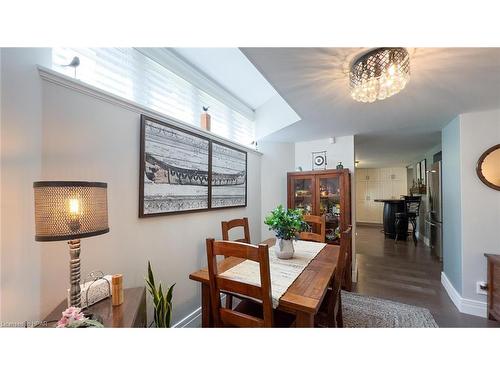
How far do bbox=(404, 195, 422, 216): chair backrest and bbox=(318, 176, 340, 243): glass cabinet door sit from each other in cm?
349

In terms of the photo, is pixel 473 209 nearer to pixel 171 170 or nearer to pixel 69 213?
pixel 171 170

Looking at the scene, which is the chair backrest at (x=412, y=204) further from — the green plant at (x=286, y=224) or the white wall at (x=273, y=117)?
the green plant at (x=286, y=224)

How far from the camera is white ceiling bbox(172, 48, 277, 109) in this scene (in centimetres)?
191

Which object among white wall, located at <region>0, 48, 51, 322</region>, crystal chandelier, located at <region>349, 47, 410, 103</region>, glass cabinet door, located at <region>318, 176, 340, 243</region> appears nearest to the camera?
white wall, located at <region>0, 48, 51, 322</region>

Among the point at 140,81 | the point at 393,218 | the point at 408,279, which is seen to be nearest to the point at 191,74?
the point at 140,81

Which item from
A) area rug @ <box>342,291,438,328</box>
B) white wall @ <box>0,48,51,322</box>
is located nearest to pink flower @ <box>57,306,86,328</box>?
white wall @ <box>0,48,51,322</box>

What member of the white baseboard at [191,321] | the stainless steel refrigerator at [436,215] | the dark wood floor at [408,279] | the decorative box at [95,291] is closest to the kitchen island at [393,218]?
the dark wood floor at [408,279]

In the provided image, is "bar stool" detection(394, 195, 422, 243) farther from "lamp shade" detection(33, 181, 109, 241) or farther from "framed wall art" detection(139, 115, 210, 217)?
"lamp shade" detection(33, 181, 109, 241)

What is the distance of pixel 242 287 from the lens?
3.40 ft

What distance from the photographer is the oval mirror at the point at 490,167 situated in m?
2.00

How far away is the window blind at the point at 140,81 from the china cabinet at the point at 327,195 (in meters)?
1.46
